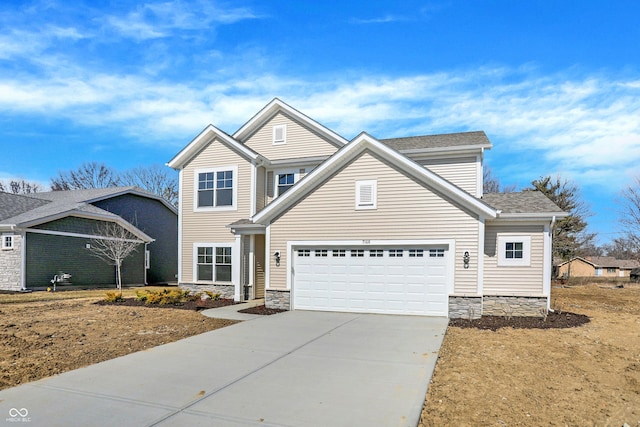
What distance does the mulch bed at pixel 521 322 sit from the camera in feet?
34.5

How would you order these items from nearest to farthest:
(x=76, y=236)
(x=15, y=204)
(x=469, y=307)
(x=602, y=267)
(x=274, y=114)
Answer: (x=469, y=307)
(x=274, y=114)
(x=76, y=236)
(x=15, y=204)
(x=602, y=267)

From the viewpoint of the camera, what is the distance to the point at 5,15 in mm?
11227

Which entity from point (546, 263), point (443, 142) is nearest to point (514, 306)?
point (546, 263)

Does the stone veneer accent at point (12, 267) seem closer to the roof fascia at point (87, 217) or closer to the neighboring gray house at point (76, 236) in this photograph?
the neighboring gray house at point (76, 236)

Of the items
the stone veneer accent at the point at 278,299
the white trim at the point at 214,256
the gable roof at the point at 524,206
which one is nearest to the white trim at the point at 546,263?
the gable roof at the point at 524,206

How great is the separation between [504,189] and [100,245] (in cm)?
3724

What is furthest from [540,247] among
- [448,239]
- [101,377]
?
[101,377]

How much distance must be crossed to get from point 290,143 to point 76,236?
1358 centimetres

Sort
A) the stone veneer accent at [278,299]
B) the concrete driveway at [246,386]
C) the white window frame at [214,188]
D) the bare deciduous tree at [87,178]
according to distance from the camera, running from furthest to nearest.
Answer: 1. the bare deciduous tree at [87,178]
2. the white window frame at [214,188]
3. the stone veneer accent at [278,299]
4. the concrete driveway at [246,386]

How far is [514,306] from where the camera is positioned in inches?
474

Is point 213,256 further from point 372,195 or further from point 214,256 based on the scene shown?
point 372,195

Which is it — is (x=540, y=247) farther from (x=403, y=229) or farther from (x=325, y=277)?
(x=325, y=277)

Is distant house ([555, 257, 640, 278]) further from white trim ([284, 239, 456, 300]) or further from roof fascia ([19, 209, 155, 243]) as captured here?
roof fascia ([19, 209, 155, 243])

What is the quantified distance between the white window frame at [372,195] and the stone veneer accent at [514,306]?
4382 millimetres
